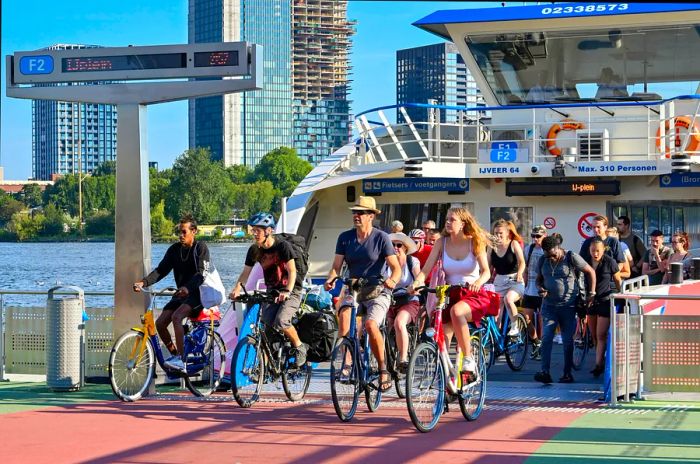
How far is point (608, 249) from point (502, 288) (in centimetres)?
135

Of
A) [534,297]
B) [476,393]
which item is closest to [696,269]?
[534,297]

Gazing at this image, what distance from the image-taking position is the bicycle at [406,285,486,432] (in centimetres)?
947

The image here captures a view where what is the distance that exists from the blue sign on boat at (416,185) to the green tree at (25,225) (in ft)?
302

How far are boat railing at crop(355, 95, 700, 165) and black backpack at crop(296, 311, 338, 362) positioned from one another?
7687 mm

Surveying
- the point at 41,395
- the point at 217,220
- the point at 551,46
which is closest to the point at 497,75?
the point at 551,46

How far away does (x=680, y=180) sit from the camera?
61.4ft

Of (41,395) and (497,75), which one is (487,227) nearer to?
(497,75)

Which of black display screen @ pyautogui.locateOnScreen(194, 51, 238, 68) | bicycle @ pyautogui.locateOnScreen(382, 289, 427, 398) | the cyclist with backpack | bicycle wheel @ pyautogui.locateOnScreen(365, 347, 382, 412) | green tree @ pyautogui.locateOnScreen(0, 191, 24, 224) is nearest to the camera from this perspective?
bicycle wheel @ pyautogui.locateOnScreen(365, 347, 382, 412)

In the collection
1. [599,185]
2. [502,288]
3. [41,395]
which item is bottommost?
[41,395]

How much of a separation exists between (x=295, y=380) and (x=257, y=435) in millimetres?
2019

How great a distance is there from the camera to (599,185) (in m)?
19.1

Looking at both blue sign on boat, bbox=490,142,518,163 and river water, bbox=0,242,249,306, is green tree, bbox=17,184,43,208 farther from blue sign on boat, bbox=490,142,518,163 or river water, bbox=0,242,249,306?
blue sign on boat, bbox=490,142,518,163

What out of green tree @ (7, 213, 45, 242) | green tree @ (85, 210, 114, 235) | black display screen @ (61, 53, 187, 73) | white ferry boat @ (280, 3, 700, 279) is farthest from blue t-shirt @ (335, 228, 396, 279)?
green tree @ (7, 213, 45, 242)

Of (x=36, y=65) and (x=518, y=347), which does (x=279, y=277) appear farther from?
(x=518, y=347)
